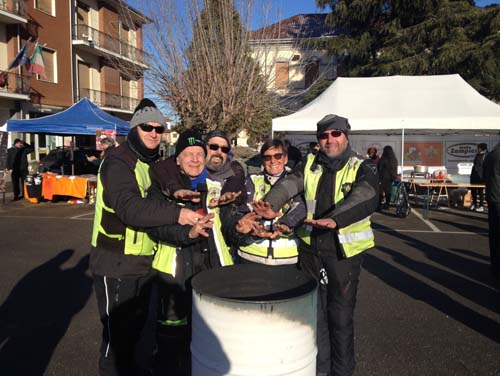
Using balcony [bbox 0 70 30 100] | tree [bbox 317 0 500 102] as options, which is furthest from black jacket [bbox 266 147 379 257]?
tree [bbox 317 0 500 102]

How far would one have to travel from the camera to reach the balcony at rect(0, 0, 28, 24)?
62.6ft

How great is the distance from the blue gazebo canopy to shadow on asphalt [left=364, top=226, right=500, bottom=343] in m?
8.79

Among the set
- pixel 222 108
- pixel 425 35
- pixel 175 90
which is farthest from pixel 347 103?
pixel 425 35

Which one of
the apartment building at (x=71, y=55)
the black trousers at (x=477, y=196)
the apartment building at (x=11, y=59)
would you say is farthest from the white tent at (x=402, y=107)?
the apartment building at (x=11, y=59)

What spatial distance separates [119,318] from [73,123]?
35.4ft

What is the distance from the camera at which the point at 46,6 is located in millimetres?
22531

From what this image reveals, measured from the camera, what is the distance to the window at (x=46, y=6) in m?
21.9

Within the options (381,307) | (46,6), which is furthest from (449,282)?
(46,6)

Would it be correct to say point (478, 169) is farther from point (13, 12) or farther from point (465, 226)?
point (13, 12)

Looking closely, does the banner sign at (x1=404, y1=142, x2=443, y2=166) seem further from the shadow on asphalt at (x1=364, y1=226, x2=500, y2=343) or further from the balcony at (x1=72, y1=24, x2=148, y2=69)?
the balcony at (x1=72, y1=24, x2=148, y2=69)

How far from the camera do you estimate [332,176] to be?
2697 millimetres

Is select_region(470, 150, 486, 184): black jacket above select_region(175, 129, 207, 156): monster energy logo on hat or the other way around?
the other way around

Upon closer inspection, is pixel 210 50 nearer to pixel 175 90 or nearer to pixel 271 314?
pixel 175 90

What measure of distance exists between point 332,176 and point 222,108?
41.4 feet
